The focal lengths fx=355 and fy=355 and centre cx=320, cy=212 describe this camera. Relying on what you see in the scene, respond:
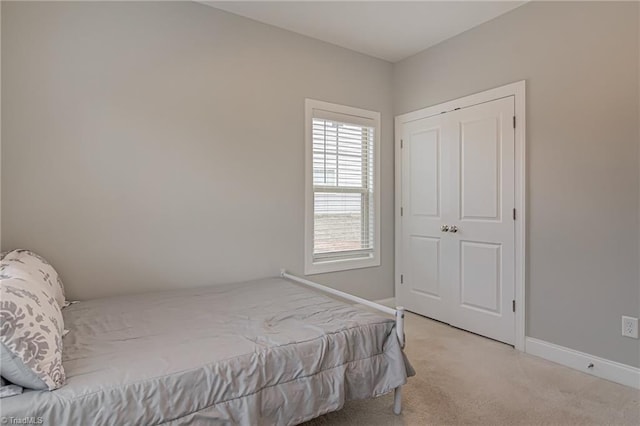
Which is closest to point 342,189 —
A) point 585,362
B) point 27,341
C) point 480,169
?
point 480,169

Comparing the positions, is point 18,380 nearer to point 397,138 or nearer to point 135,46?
point 135,46

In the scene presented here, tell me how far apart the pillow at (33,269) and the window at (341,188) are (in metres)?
1.85

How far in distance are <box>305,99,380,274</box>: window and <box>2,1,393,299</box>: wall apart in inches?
5.0

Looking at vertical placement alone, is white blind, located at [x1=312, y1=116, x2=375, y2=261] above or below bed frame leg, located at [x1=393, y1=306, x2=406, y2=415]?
above

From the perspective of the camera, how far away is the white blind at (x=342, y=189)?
333 cm

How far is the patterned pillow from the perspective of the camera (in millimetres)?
1082

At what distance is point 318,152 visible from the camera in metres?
3.30

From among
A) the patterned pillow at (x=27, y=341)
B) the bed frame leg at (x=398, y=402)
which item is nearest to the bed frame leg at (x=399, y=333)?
the bed frame leg at (x=398, y=402)

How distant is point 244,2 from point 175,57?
2.22 ft

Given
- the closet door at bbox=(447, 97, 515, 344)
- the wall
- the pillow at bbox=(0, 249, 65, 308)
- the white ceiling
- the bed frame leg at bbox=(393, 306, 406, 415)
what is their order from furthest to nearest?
the closet door at bbox=(447, 97, 515, 344) → the white ceiling → the wall → the bed frame leg at bbox=(393, 306, 406, 415) → the pillow at bbox=(0, 249, 65, 308)

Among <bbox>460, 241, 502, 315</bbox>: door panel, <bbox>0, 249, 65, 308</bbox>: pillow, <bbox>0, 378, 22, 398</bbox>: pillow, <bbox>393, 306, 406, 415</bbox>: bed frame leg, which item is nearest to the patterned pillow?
<bbox>0, 378, 22, 398</bbox>: pillow

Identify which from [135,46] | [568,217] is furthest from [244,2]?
[568,217]

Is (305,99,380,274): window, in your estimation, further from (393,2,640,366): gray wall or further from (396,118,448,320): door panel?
(393,2,640,366): gray wall

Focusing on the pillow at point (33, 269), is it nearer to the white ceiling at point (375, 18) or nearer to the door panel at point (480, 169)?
the white ceiling at point (375, 18)
